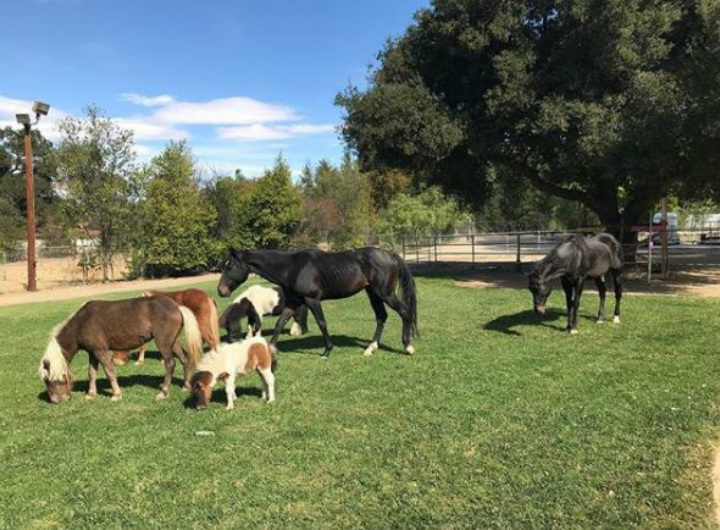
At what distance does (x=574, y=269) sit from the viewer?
979 cm

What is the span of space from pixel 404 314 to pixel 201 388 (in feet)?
11.6

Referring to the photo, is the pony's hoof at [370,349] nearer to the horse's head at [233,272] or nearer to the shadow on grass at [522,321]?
the horse's head at [233,272]

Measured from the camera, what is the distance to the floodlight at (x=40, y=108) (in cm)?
2328

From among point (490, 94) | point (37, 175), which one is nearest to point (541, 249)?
point (490, 94)

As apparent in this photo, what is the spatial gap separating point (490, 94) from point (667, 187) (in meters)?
6.61

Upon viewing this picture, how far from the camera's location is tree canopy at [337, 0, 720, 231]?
14531mm

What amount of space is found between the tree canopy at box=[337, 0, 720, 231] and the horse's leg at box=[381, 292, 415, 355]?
9.15m

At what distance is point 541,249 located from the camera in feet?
123

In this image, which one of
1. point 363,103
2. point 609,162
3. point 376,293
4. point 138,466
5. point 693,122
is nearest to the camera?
point 138,466

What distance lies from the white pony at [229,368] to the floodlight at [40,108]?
858 inches

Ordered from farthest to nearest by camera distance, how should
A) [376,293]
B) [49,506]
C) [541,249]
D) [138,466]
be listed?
[541,249] < [376,293] < [138,466] < [49,506]

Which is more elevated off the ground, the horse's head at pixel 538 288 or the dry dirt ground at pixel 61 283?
the horse's head at pixel 538 288

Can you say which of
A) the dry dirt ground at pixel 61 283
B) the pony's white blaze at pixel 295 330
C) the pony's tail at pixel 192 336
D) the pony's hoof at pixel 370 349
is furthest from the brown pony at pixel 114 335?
the dry dirt ground at pixel 61 283

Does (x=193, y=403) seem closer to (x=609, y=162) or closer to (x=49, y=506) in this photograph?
(x=49, y=506)
